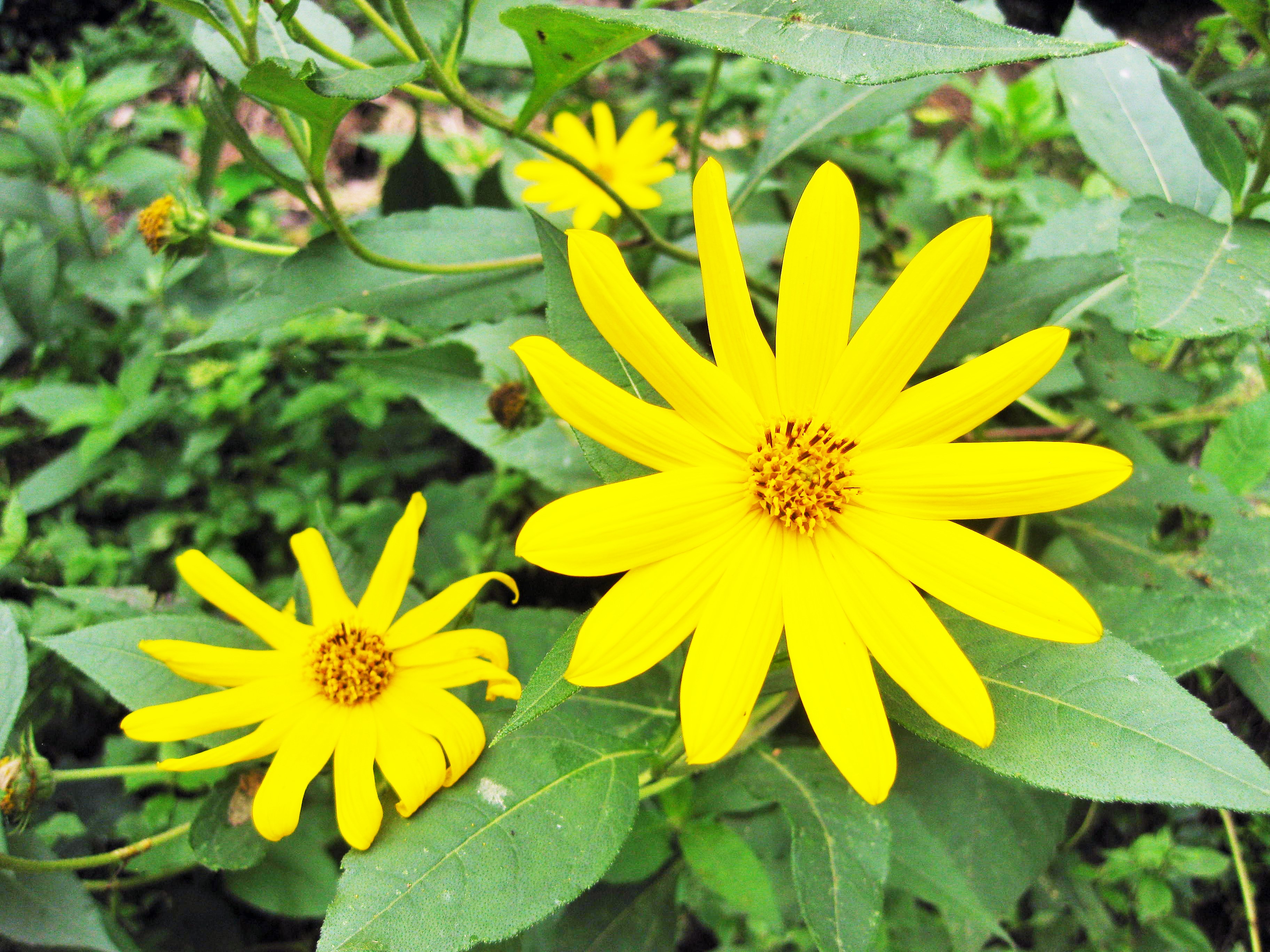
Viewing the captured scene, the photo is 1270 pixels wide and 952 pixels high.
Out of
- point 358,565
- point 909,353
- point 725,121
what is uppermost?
point 909,353

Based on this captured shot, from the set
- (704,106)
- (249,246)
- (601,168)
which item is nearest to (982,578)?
(704,106)

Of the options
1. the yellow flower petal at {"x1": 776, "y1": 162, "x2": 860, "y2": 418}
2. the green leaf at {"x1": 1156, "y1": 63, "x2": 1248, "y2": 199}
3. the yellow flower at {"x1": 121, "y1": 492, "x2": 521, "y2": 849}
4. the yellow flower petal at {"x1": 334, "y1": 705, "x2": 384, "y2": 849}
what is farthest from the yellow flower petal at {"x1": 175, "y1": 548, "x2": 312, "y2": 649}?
the green leaf at {"x1": 1156, "y1": 63, "x2": 1248, "y2": 199}

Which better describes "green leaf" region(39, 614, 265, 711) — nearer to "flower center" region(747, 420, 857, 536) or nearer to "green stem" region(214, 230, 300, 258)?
"green stem" region(214, 230, 300, 258)

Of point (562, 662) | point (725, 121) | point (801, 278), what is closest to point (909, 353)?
point (801, 278)

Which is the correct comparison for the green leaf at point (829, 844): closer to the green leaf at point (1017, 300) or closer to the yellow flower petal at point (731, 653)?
the yellow flower petal at point (731, 653)

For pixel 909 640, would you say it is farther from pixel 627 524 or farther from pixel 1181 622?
pixel 1181 622

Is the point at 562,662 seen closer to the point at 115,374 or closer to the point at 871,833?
the point at 871,833

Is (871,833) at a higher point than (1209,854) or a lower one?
higher

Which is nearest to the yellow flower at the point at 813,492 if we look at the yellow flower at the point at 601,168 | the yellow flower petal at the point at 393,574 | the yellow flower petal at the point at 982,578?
the yellow flower petal at the point at 982,578
